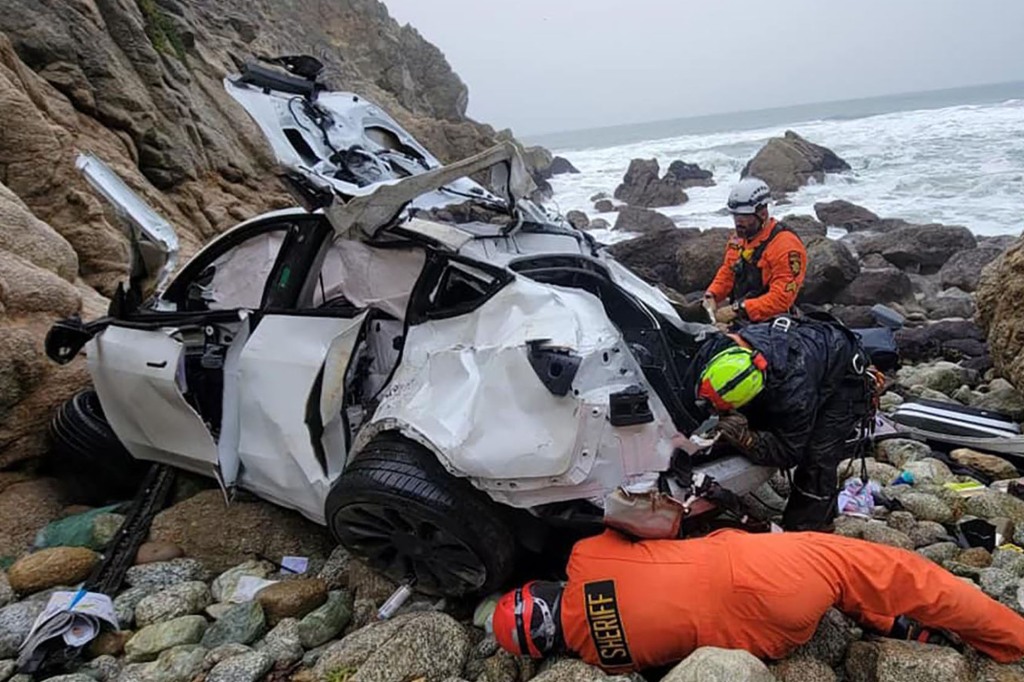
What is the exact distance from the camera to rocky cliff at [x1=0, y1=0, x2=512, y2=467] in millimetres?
4699

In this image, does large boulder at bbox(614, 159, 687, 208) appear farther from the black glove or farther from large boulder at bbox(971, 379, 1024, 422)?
the black glove

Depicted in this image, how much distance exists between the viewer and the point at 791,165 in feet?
110

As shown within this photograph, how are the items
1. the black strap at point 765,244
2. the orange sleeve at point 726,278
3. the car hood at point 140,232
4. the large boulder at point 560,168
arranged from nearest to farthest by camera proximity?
the car hood at point 140,232, the black strap at point 765,244, the orange sleeve at point 726,278, the large boulder at point 560,168

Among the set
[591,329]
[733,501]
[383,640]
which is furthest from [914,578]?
[383,640]

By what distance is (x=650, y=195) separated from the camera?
3325 centimetres

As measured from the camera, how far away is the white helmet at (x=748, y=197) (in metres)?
5.67

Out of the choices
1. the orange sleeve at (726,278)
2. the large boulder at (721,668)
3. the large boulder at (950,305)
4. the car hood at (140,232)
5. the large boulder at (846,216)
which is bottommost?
the large boulder at (846,216)

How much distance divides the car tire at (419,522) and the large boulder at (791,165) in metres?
30.6

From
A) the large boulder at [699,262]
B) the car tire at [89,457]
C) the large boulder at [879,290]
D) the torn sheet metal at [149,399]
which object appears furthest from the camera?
the large boulder at [699,262]

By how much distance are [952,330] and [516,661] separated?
26.8 ft

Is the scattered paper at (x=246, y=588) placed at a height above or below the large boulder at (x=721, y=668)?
below

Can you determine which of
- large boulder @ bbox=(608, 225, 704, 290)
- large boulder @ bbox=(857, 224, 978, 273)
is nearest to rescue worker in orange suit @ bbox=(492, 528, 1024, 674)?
large boulder @ bbox=(608, 225, 704, 290)

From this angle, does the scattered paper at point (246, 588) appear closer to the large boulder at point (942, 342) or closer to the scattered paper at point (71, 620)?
the scattered paper at point (71, 620)

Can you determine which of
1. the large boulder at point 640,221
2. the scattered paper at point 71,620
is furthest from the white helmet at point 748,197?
the large boulder at point 640,221
